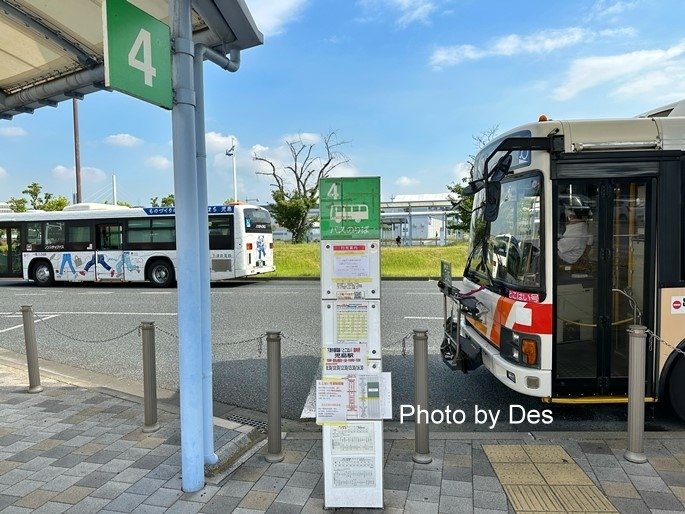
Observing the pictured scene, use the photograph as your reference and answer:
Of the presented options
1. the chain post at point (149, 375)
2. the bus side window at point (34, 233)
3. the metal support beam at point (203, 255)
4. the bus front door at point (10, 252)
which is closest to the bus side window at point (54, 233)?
the bus side window at point (34, 233)

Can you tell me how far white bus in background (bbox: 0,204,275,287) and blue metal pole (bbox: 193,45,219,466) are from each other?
1196 cm

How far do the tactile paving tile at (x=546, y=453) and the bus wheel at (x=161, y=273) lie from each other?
14002 mm

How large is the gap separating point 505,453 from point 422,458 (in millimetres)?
676

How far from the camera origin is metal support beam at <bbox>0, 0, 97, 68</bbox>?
3686 mm

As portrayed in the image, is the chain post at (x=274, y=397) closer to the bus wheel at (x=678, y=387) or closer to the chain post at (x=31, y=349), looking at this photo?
A: the chain post at (x=31, y=349)

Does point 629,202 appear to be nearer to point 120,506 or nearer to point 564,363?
point 564,363

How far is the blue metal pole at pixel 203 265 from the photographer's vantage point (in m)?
3.36

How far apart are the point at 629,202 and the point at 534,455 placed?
228 centimetres

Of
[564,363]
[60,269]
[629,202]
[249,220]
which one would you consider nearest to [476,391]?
[564,363]

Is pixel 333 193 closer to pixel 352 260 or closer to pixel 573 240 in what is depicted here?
pixel 352 260

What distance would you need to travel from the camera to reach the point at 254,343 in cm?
772

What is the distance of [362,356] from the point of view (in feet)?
9.51

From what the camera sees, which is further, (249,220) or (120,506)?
(249,220)

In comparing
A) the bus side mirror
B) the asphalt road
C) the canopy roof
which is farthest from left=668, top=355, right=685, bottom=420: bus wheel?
the canopy roof
